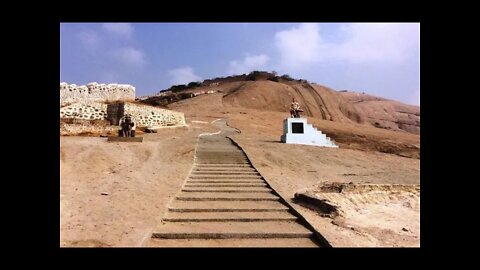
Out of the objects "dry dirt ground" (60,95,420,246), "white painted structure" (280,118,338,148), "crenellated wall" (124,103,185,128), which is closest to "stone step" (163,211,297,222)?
"dry dirt ground" (60,95,420,246)

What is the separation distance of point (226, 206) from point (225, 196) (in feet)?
2.21

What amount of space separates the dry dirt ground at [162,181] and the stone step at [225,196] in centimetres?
33

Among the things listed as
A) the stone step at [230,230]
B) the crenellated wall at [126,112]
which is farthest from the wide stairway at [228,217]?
the crenellated wall at [126,112]

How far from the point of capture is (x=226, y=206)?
7930 mm

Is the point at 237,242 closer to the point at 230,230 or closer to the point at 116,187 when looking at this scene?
the point at 230,230

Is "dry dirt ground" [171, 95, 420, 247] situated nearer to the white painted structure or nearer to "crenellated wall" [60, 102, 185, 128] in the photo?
the white painted structure

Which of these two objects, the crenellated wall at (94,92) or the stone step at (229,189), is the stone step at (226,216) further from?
the crenellated wall at (94,92)

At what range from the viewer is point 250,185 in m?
9.64

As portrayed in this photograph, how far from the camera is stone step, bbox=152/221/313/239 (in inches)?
253

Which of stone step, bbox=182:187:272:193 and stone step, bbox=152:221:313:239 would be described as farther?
stone step, bbox=182:187:272:193

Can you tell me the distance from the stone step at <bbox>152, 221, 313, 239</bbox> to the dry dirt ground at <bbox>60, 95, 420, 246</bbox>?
0.28 m

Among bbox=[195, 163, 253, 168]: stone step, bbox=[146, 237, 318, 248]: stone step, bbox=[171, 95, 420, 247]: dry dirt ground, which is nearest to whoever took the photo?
bbox=[146, 237, 318, 248]: stone step
